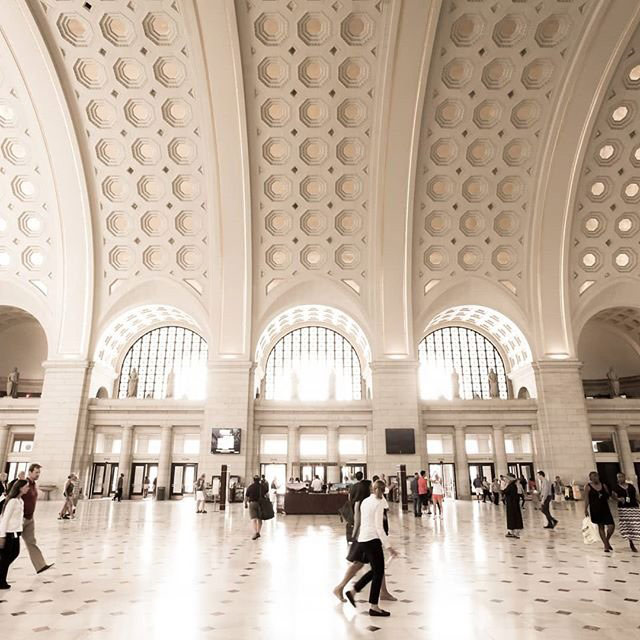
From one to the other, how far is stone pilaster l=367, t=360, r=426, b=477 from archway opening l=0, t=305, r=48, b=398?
702 inches

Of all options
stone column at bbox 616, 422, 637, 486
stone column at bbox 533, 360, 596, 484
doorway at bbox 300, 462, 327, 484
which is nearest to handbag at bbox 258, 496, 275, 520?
doorway at bbox 300, 462, 327, 484

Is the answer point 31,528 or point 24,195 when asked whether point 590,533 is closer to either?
point 31,528

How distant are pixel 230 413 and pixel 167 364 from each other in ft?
22.3

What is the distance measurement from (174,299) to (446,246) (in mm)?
12990

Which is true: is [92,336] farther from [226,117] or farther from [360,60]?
[360,60]

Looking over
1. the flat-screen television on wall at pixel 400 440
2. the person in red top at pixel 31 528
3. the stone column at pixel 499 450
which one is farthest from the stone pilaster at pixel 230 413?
the person in red top at pixel 31 528

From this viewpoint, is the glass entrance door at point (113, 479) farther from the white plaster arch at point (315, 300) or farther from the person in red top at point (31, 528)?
the person in red top at point (31, 528)

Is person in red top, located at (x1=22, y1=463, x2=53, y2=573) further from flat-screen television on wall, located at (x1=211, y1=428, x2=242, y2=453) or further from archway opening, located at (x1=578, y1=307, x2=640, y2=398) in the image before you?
archway opening, located at (x1=578, y1=307, x2=640, y2=398)

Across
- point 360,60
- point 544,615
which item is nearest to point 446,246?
point 360,60

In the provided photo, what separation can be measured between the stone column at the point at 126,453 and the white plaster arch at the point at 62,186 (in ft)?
12.8

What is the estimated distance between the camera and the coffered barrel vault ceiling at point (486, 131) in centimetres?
1733

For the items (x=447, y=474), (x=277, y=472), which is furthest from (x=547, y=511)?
(x=277, y=472)

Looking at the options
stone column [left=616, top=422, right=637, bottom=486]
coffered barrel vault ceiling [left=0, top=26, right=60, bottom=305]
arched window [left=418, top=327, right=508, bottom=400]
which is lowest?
stone column [left=616, top=422, right=637, bottom=486]

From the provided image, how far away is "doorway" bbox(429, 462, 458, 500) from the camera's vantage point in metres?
22.3
